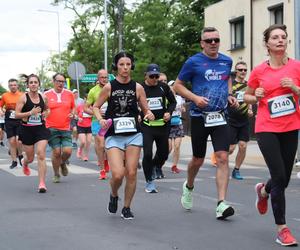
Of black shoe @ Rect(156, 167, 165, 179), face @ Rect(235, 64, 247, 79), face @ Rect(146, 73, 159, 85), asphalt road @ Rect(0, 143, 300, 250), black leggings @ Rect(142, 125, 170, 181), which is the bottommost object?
black shoe @ Rect(156, 167, 165, 179)

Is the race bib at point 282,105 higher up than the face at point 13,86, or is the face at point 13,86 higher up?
the face at point 13,86

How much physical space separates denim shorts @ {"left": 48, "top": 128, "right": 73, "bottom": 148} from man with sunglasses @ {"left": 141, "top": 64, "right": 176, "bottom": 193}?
1675mm

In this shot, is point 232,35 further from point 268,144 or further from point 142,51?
point 268,144

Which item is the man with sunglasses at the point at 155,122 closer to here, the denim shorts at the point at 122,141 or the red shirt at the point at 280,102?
the denim shorts at the point at 122,141

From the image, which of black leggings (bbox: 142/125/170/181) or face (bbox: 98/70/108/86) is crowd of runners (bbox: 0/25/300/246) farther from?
face (bbox: 98/70/108/86)

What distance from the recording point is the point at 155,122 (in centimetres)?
1005

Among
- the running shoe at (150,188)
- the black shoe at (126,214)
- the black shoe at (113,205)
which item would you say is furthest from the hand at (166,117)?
the black shoe at (126,214)

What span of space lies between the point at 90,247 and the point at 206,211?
2.35 metres

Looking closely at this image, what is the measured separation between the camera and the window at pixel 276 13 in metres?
27.0

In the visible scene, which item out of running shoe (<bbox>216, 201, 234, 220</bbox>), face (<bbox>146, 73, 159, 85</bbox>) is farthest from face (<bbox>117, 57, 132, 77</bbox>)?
face (<bbox>146, 73, 159, 85</bbox>)

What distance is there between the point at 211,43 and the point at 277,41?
1355 mm

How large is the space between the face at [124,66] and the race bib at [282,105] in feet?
6.49

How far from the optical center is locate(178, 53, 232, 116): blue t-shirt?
7.21 metres

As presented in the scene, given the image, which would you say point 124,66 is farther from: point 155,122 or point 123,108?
point 155,122
